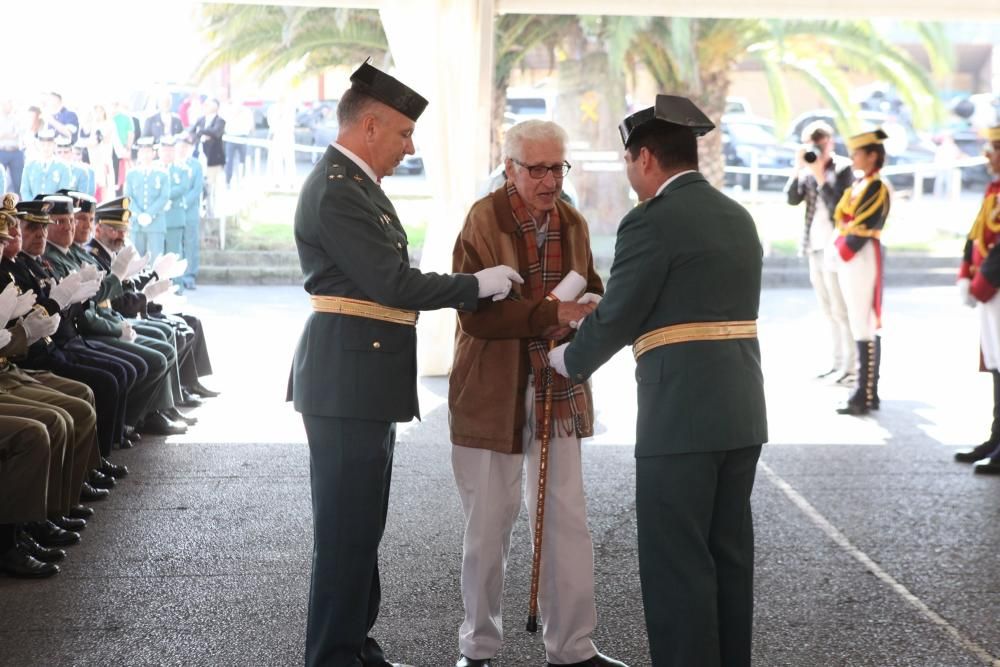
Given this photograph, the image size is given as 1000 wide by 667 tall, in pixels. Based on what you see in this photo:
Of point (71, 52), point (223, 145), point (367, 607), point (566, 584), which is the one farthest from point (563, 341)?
point (71, 52)

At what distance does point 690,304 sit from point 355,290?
93cm

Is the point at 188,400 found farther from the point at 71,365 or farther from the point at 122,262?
the point at 71,365

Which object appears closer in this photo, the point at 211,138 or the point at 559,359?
the point at 559,359

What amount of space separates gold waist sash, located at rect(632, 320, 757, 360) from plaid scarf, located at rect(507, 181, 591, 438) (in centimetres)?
53

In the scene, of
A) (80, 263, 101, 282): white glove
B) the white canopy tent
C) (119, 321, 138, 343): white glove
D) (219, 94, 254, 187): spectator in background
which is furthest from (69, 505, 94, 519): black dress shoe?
(219, 94, 254, 187): spectator in background

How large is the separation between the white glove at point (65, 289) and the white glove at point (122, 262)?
1.15 metres

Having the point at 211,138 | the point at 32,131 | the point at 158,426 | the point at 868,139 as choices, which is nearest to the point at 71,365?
the point at 158,426

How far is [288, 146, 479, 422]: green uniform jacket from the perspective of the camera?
3.55 m

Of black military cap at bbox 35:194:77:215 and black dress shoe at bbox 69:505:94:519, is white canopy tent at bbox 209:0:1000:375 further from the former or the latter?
black dress shoe at bbox 69:505:94:519

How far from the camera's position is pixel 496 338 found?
12.6ft

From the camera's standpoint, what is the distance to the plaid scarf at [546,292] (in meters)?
3.94

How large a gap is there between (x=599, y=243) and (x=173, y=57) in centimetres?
716

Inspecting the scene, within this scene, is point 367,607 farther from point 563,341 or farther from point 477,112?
point 477,112

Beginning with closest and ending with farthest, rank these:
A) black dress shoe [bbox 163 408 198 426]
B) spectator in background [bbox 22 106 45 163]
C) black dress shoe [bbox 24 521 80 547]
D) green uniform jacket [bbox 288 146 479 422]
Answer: green uniform jacket [bbox 288 146 479 422] < black dress shoe [bbox 24 521 80 547] < black dress shoe [bbox 163 408 198 426] < spectator in background [bbox 22 106 45 163]
